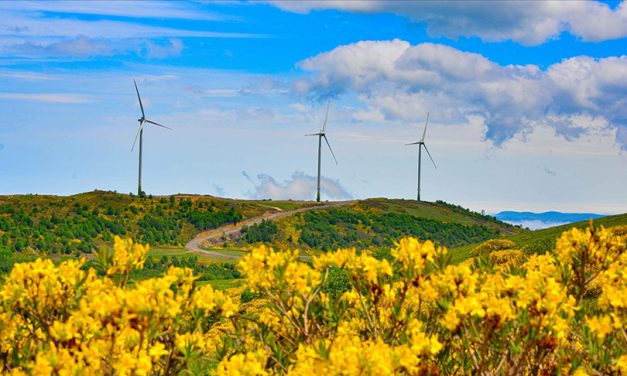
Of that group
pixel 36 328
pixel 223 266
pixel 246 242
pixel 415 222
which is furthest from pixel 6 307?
pixel 415 222

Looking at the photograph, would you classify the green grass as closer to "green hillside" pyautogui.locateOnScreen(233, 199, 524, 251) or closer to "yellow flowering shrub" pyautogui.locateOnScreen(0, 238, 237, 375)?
"green hillside" pyautogui.locateOnScreen(233, 199, 524, 251)

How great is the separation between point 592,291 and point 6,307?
18.5 m

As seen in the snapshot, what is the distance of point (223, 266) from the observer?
255 feet

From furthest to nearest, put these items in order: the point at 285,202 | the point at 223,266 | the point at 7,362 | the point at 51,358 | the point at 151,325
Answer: the point at 285,202, the point at 223,266, the point at 7,362, the point at 151,325, the point at 51,358

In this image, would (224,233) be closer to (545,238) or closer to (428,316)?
(545,238)

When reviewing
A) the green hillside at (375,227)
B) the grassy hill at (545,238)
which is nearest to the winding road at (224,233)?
the green hillside at (375,227)

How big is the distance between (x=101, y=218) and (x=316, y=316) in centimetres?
9728

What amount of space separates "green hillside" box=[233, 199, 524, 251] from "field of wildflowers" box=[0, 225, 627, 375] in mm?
87099

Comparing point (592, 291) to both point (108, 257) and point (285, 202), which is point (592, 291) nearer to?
point (108, 257)

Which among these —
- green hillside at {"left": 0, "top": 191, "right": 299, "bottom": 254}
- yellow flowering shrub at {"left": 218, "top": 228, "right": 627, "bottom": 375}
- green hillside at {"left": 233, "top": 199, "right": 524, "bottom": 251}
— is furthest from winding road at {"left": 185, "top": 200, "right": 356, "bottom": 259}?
yellow flowering shrub at {"left": 218, "top": 228, "right": 627, "bottom": 375}

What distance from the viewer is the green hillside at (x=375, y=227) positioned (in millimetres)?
107438

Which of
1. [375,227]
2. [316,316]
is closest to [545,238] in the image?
[316,316]

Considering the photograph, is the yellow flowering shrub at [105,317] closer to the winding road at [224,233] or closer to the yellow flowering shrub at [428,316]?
the yellow flowering shrub at [428,316]

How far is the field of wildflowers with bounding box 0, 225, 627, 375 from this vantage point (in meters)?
6.79
